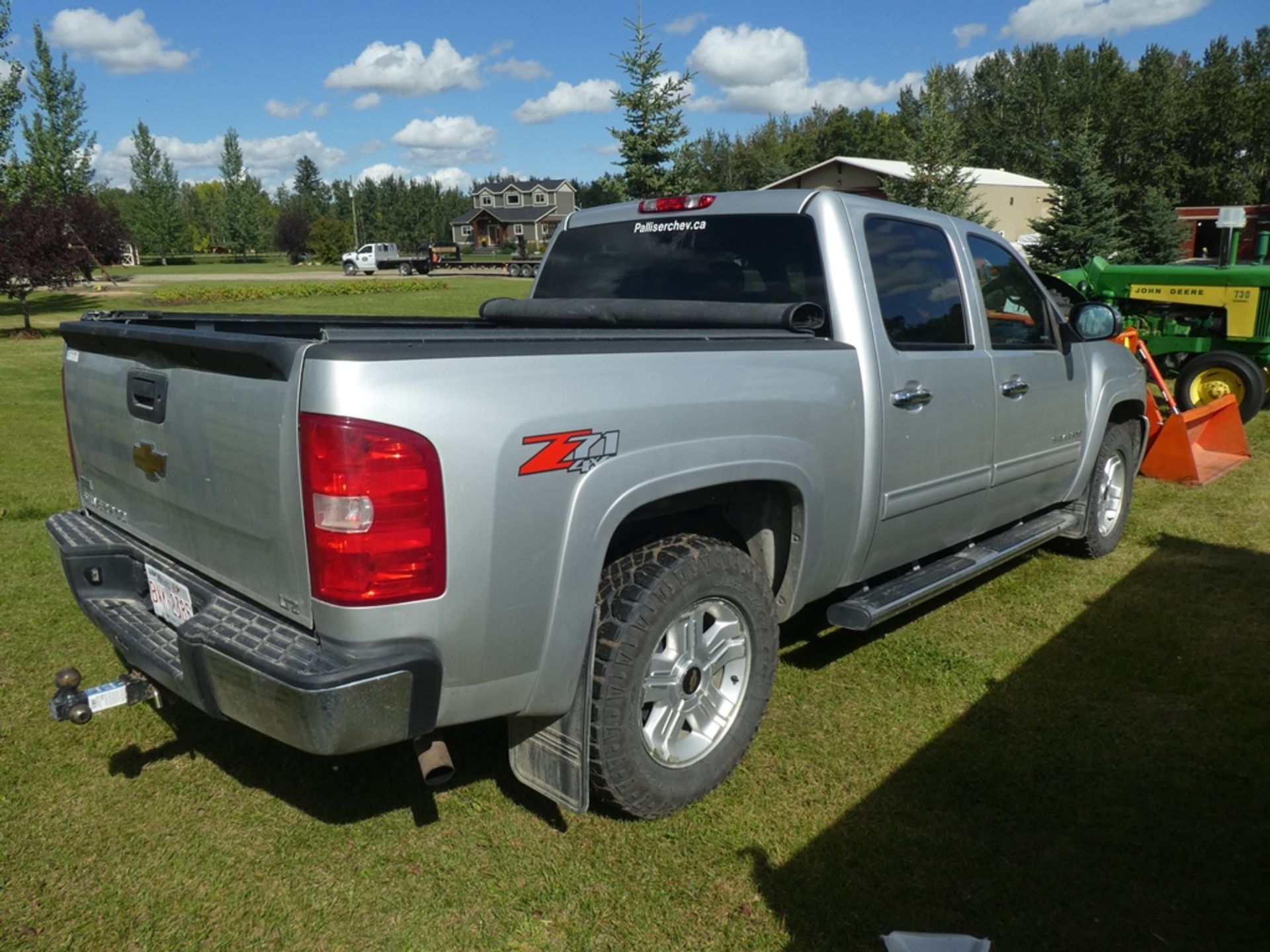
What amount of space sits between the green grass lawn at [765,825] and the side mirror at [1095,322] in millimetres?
1545

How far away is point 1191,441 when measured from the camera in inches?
303

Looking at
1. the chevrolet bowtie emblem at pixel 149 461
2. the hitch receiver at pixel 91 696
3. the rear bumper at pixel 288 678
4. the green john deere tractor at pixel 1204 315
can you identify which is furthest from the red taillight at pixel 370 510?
the green john deere tractor at pixel 1204 315

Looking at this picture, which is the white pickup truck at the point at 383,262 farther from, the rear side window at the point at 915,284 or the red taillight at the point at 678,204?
the rear side window at the point at 915,284

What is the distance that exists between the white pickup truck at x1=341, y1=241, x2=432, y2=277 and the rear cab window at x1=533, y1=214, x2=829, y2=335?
51101 millimetres

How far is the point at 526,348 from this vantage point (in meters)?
2.51

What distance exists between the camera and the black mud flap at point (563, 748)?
2742 millimetres

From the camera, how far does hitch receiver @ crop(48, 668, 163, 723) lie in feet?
9.11

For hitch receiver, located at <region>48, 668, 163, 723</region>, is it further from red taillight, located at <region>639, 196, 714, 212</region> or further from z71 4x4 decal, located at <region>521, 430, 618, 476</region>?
red taillight, located at <region>639, 196, 714, 212</region>

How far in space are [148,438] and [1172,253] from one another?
28.1 metres

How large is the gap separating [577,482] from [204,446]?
1.02 meters

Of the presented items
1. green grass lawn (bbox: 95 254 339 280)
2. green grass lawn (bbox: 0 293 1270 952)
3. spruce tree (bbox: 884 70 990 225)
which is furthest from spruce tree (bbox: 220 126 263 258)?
green grass lawn (bbox: 0 293 1270 952)

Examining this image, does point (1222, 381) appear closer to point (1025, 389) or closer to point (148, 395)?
point (1025, 389)

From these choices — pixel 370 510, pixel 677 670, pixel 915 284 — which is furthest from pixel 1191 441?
pixel 370 510

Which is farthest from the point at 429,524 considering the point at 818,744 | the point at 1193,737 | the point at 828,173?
the point at 828,173
